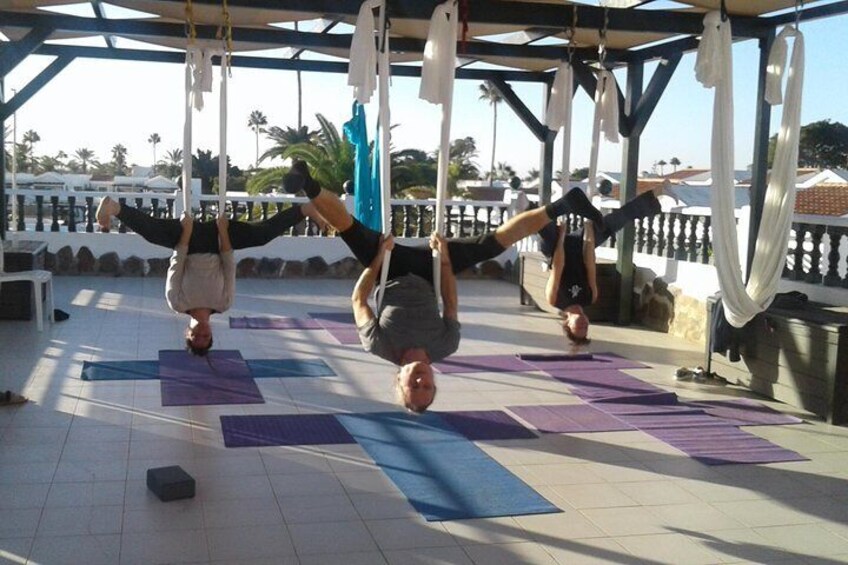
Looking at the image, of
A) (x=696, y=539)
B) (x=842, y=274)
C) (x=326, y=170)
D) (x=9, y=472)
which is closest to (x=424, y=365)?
(x=696, y=539)

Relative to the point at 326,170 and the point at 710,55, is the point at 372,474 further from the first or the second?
the point at 326,170

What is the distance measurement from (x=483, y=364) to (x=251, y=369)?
5.83 ft

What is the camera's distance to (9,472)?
4059 mm

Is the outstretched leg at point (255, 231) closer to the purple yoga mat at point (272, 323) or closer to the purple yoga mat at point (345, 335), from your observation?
the purple yoga mat at point (345, 335)

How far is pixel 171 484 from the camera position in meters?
3.76

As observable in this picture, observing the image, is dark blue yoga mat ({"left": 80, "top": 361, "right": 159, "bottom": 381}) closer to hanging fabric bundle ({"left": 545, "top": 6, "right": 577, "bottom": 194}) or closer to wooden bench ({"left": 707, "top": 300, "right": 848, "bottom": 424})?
hanging fabric bundle ({"left": 545, "top": 6, "right": 577, "bottom": 194})

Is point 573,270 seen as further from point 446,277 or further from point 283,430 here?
point 283,430

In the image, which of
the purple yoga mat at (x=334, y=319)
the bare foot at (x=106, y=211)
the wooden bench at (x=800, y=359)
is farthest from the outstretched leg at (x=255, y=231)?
the purple yoga mat at (x=334, y=319)

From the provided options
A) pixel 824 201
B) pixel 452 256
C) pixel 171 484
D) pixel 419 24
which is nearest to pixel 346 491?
pixel 171 484

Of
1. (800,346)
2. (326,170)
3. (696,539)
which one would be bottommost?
(696,539)

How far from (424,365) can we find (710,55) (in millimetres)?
2635

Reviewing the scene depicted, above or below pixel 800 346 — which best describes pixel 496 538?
below

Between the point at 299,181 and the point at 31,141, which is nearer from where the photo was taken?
the point at 299,181

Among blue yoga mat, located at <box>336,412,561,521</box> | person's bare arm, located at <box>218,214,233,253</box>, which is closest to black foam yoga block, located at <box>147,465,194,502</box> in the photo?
blue yoga mat, located at <box>336,412,561,521</box>
